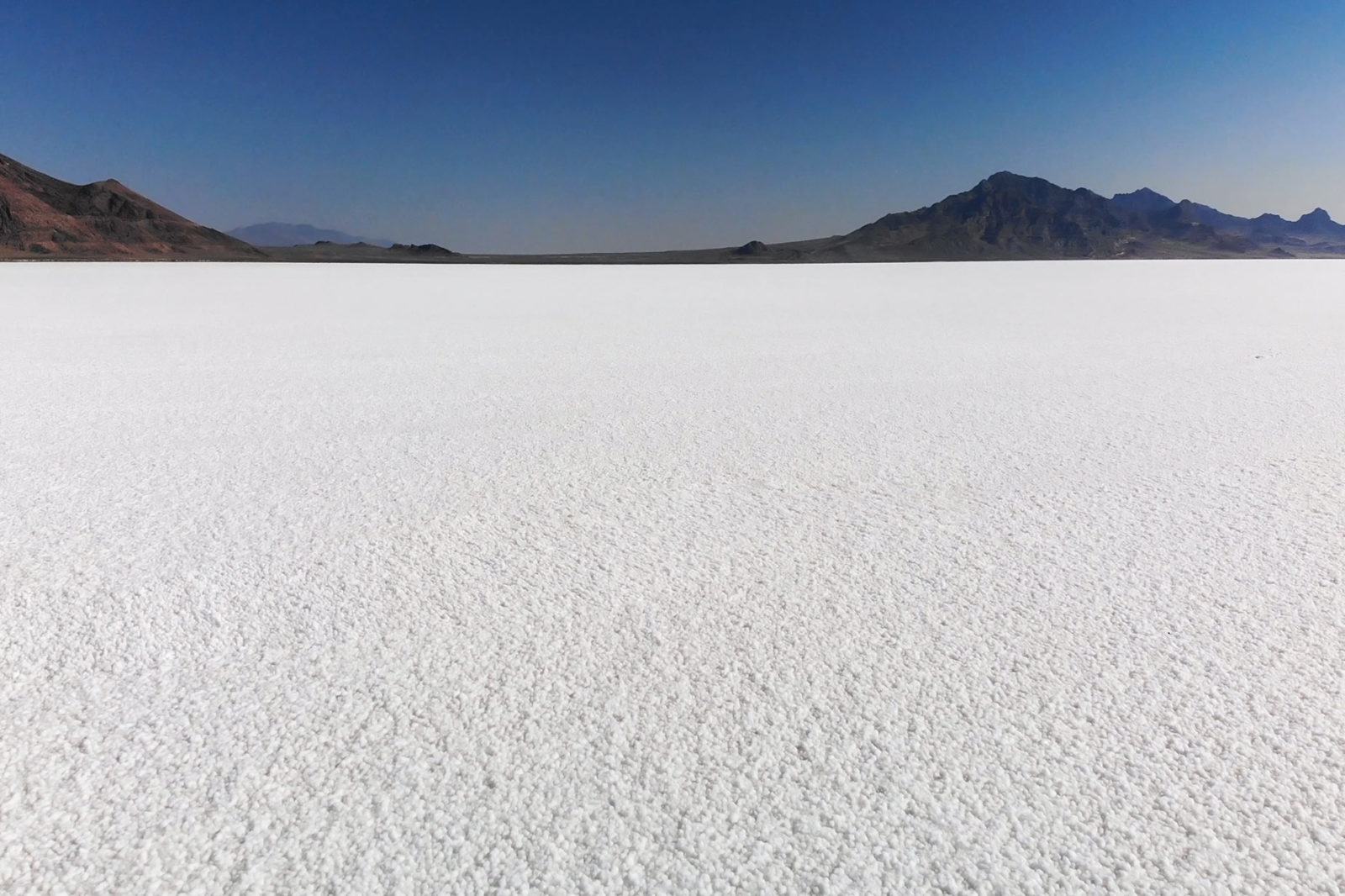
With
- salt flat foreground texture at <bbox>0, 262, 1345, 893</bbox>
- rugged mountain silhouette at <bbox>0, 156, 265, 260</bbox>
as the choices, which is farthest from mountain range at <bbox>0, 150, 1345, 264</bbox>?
salt flat foreground texture at <bbox>0, 262, 1345, 893</bbox>

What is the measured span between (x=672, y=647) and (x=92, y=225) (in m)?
102

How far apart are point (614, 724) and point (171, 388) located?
479 centimetres

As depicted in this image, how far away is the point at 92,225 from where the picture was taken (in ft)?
274

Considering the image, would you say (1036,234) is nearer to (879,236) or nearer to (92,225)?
(879,236)

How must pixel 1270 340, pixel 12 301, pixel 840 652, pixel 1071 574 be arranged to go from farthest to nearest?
pixel 12 301, pixel 1270 340, pixel 1071 574, pixel 840 652

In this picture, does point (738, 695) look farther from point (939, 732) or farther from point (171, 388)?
point (171, 388)

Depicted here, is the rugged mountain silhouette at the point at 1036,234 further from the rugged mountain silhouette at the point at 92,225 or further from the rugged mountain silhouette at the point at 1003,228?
the rugged mountain silhouette at the point at 92,225

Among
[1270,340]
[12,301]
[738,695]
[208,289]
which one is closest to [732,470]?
[738,695]

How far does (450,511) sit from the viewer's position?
287 cm

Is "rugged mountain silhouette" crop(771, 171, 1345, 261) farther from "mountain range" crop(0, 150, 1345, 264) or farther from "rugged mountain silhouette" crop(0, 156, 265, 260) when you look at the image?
"rugged mountain silhouette" crop(0, 156, 265, 260)

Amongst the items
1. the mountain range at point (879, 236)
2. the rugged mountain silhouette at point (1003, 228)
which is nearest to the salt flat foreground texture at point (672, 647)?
the mountain range at point (879, 236)

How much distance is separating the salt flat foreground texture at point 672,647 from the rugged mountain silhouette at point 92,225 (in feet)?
277

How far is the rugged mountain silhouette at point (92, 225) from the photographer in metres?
77.2

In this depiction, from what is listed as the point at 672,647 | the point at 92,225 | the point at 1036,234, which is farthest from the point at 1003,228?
the point at 672,647
